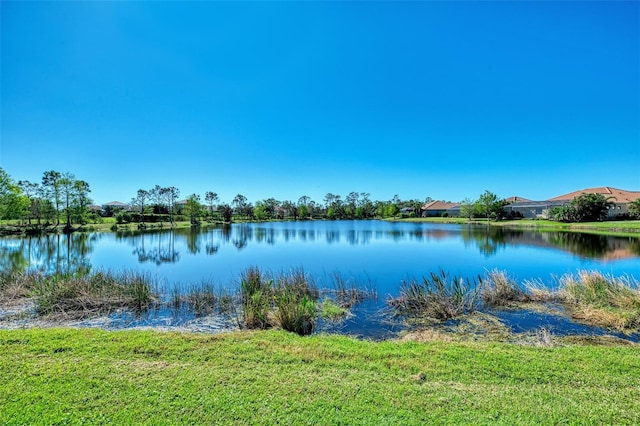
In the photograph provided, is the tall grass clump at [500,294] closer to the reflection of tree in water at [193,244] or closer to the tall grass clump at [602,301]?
the tall grass clump at [602,301]

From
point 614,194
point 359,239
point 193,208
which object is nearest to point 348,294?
point 359,239

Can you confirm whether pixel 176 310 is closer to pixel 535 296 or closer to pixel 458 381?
pixel 458 381

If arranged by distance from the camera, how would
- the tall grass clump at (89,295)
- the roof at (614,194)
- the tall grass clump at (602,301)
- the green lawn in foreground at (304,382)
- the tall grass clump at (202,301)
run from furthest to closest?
the roof at (614,194) → the tall grass clump at (202,301) → the tall grass clump at (89,295) → the tall grass clump at (602,301) → the green lawn in foreground at (304,382)

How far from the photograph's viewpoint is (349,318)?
889cm

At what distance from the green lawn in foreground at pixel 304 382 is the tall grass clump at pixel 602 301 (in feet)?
10.1

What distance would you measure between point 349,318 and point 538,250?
20.7 meters

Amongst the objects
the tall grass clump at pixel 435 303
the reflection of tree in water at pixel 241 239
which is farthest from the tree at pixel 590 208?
the tall grass clump at pixel 435 303

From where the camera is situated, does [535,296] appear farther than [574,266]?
No

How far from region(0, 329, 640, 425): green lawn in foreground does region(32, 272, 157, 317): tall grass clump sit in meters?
3.33

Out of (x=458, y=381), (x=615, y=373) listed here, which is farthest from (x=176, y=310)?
(x=615, y=373)

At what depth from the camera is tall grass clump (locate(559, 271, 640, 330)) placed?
792cm

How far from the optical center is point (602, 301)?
30.0ft

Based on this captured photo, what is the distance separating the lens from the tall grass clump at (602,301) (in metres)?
7.92

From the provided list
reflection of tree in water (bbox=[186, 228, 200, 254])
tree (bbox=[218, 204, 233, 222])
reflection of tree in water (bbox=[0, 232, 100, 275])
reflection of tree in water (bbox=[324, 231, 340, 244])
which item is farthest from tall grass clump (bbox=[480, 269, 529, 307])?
tree (bbox=[218, 204, 233, 222])
